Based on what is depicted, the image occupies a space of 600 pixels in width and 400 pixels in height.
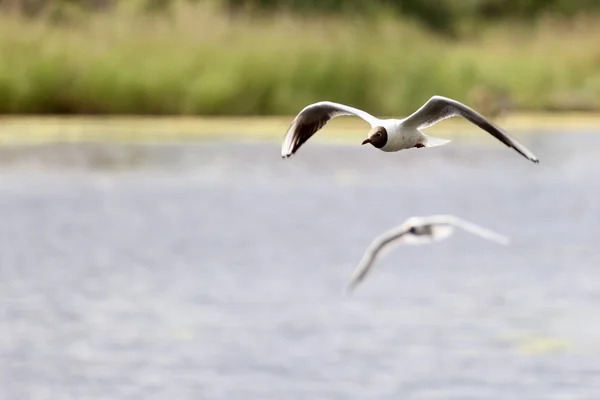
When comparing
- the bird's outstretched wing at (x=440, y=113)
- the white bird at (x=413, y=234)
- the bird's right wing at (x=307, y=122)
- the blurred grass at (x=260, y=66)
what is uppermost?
the bird's outstretched wing at (x=440, y=113)

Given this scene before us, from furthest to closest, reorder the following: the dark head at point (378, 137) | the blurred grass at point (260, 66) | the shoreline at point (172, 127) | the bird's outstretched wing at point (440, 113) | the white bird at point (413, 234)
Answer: the blurred grass at point (260, 66)
the shoreline at point (172, 127)
the white bird at point (413, 234)
the bird's outstretched wing at point (440, 113)
the dark head at point (378, 137)

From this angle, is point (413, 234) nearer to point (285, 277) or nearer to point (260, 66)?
point (285, 277)

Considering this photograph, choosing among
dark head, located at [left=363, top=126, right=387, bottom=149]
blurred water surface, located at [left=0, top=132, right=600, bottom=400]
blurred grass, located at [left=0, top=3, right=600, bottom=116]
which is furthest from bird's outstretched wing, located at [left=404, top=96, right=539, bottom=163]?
blurred grass, located at [left=0, top=3, right=600, bottom=116]

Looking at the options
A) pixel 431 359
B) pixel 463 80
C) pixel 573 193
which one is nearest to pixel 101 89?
pixel 463 80

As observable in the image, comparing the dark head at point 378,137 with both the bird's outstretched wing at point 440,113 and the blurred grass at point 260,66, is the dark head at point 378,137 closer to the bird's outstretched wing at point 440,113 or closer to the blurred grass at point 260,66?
the bird's outstretched wing at point 440,113

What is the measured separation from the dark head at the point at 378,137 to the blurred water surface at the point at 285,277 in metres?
6.78

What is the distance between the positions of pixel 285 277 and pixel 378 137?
12368 millimetres

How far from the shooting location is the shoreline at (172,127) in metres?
26.5

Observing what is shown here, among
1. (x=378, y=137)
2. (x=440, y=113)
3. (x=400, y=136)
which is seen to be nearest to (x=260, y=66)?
(x=440, y=113)

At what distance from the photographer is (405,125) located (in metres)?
6.97

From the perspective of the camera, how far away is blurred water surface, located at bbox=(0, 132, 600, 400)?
1456cm

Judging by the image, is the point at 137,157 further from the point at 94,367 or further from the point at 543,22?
the point at 94,367

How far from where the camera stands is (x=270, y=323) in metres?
16.6

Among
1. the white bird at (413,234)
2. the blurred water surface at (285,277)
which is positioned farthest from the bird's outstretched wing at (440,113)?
the blurred water surface at (285,277)
